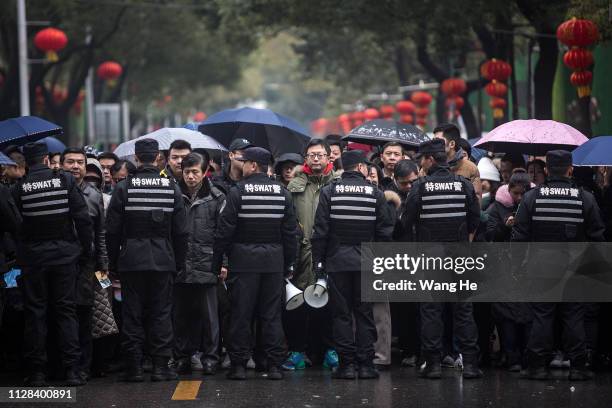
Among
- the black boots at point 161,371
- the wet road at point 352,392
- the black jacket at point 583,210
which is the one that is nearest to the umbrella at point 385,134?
the black jacket at point 583,210

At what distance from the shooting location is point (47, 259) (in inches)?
420

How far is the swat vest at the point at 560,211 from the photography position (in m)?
11.0

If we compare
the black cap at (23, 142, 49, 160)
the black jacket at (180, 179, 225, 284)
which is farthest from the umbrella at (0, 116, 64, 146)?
the black jacket at (180, 179, 225, 284)

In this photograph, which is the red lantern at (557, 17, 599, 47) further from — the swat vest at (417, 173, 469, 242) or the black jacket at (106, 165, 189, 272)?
the black jacket at (106, 165, 189, 272)

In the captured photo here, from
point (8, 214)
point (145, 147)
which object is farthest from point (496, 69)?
point (8, 214)

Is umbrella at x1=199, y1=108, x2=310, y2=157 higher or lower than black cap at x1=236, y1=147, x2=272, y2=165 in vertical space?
higher

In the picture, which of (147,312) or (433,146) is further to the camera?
(433,146)

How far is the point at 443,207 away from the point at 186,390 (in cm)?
261

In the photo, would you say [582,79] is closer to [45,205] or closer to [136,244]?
[136,244]

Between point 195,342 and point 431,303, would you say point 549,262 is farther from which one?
point 195,342

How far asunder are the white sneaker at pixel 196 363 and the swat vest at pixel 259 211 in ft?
4.43

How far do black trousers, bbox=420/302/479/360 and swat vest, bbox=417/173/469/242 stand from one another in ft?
1.89

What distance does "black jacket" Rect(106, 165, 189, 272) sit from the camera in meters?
10.8

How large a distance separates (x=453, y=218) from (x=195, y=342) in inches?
98.6
